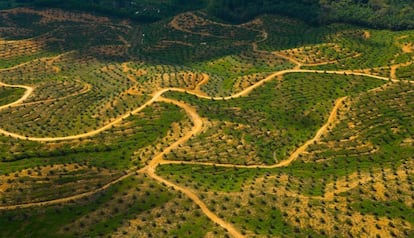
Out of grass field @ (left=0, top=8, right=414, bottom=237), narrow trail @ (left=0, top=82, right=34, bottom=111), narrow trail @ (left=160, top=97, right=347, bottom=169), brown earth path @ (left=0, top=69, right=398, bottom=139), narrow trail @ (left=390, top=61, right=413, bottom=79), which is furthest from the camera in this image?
narrow trail @ (left=390, top=61, right=413, bottom=79)

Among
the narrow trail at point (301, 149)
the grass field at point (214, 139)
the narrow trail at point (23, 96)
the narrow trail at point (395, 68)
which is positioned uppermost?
the narrow trail at point (395, 68)

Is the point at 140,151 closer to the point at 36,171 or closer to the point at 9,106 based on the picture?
the point at 36,171

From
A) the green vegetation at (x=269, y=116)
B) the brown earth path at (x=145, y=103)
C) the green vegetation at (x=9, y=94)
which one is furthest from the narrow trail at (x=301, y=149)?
the green vegetation at (x=9, y=94)

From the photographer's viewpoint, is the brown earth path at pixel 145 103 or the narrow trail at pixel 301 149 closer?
the narrow trail at pixel 301 149

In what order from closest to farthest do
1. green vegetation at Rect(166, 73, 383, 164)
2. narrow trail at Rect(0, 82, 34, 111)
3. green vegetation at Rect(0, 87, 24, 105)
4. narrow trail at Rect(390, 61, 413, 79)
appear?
green vegetation at Rect(166, 73, 383, 164), narrow trail at Rect(0, 82, 34, 111), green vegetation at Rect(0, 87, 24, 105), narrow trail at Rect(390, 61, 413, 79)

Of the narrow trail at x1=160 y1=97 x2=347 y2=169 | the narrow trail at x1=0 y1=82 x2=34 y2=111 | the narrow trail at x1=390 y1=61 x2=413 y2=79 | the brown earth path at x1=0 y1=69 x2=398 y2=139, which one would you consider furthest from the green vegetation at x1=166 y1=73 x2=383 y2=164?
the narrow trail at x1=0 y1=82 x2=34 y2=111

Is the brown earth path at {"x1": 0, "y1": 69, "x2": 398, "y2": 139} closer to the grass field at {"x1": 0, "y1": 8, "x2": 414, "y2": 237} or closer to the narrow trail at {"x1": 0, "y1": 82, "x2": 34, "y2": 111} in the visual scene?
the narrow trail at {"x1": 0, "y1": 82, "x2": 34, "y2": 111}

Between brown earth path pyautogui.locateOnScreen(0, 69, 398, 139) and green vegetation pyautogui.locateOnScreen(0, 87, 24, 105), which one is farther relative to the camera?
green vegetation pyautogui.locateOnScreen(0, 87, 24, 105)

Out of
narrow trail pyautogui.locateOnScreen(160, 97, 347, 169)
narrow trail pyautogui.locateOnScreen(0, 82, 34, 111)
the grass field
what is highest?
narrow trail pyautogui.locateOnScreen(0, 82, 34, 111)

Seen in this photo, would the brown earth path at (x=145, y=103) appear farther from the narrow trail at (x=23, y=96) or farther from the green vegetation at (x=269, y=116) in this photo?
the green vegetation at (x=269, y=116)

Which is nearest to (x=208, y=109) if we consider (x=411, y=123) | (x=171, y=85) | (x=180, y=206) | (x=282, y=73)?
(x=171, y=85)
